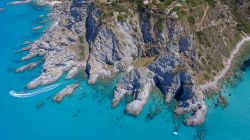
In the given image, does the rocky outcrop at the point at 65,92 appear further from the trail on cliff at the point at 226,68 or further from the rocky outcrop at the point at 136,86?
the trail on cliff at the point at 226,68

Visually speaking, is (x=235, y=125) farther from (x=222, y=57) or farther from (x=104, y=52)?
(x=104, y=52)

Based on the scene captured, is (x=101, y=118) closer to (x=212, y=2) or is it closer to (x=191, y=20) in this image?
(x=191, y=20)

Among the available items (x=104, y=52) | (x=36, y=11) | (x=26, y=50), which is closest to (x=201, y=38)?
(x=104, y=52)

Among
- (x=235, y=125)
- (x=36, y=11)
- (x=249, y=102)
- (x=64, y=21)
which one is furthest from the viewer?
(x=36, y=11)

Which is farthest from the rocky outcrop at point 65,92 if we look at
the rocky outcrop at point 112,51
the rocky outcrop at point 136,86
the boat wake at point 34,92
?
the rocky outcrop at point 136,86

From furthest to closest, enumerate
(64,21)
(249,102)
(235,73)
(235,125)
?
(64,21) < (235,73) < (249,102) < (235,125)

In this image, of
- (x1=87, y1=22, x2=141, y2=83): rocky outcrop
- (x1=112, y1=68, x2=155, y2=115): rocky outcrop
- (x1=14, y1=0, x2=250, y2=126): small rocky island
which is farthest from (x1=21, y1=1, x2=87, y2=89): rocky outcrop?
(x1=112, y1=68, x2=155, y2=115): rocky outcrop
